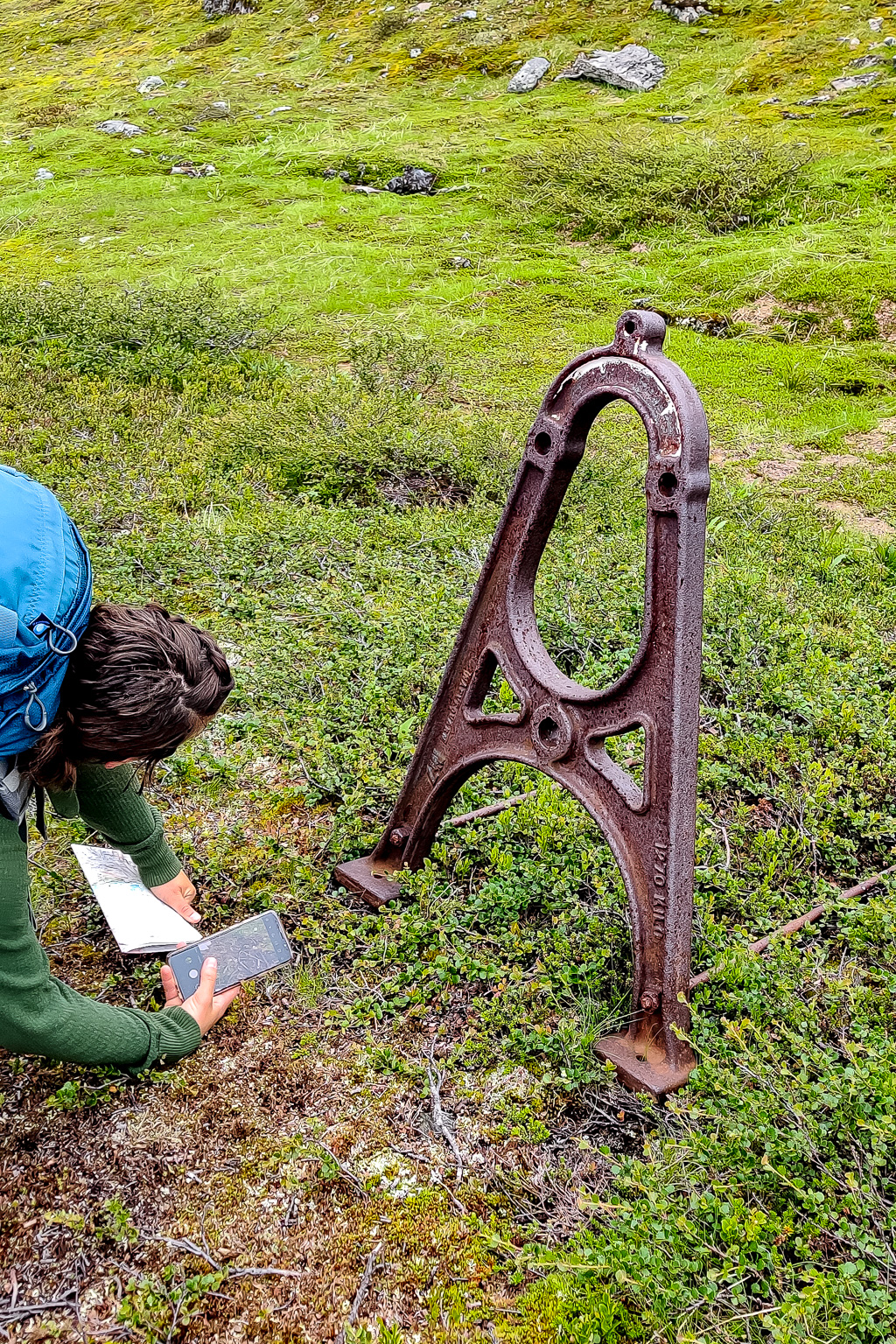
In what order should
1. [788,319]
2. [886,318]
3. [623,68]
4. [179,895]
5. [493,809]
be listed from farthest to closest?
[623,68], [788,319], [886,318], [493,809], [179,895]

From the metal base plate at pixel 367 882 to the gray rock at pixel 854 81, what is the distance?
1333 cm

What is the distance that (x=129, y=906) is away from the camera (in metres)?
2.87

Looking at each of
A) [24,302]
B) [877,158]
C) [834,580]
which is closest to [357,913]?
[834,580]

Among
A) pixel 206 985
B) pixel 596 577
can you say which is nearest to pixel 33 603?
pixel 206 985

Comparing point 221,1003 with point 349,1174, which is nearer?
point 349,1174

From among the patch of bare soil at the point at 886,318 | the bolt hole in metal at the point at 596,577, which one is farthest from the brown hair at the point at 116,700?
the patch of bare soil at the point at 886,318

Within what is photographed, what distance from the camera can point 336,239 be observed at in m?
11.1

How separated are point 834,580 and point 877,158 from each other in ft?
26.5

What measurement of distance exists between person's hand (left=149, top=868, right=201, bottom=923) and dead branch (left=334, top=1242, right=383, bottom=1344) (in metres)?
1.12

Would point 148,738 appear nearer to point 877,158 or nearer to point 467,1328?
point 467,1328

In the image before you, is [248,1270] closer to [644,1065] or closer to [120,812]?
[644,1065]

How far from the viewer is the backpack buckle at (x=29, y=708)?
2.03 meters

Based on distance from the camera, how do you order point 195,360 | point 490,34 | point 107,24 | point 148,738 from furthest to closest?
point 107,24
point 490,34
point 195,360
point 148,738

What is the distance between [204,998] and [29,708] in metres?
0.95
